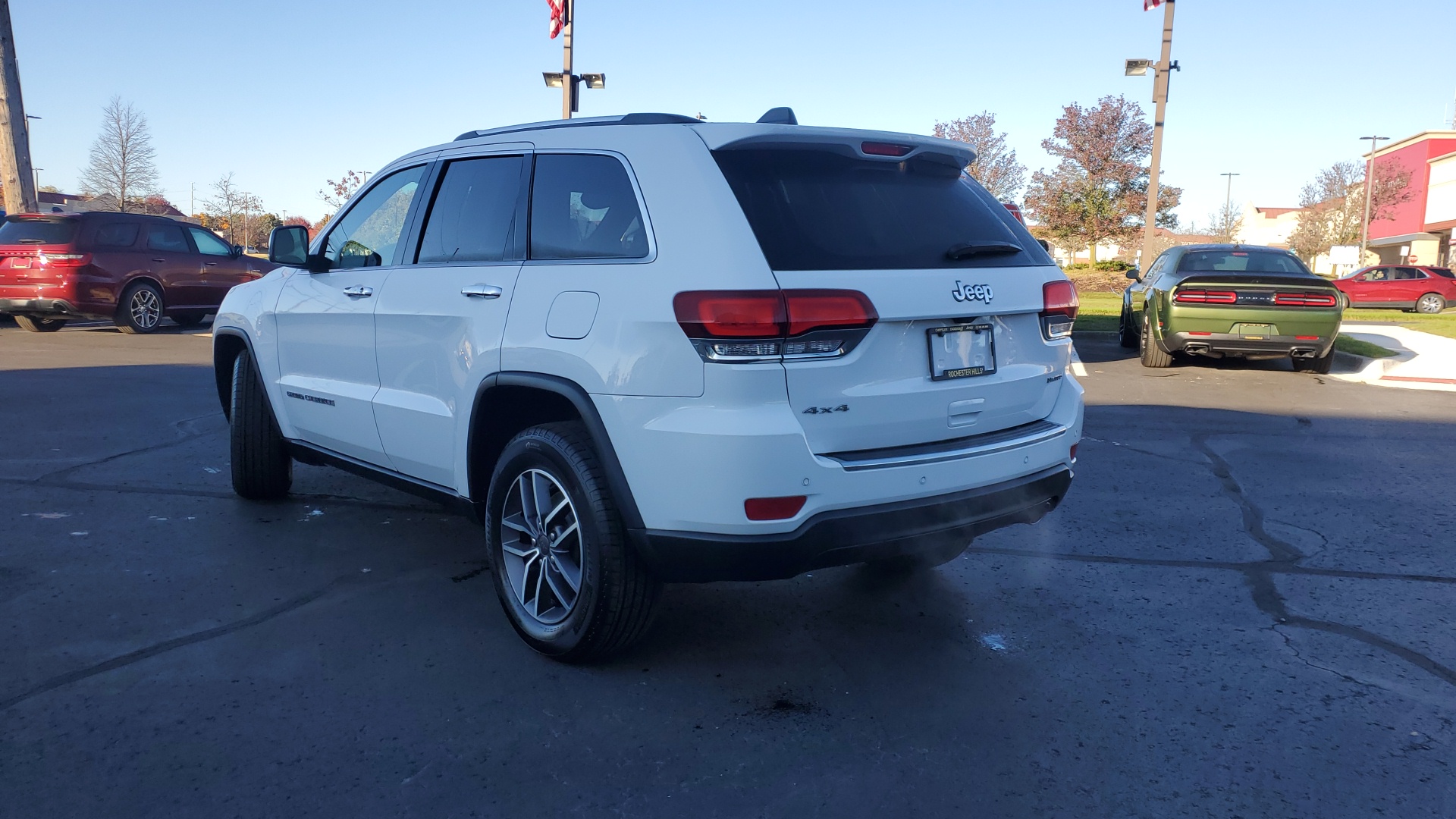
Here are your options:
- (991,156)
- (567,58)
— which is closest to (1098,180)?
(991,156)

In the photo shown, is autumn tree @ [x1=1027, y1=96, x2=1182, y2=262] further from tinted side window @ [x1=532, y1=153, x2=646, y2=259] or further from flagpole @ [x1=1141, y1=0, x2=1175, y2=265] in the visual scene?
tinted side window @ [x1=532, y1=153, x2=646, y2=259]

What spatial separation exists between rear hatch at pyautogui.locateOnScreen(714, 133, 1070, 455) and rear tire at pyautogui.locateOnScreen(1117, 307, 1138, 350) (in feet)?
38.4

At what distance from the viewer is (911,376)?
3385 mm

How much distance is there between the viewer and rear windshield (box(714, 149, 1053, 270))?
3.32m

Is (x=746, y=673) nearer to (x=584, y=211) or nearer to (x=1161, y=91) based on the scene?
(x=584, y=211)

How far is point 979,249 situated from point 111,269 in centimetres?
1504

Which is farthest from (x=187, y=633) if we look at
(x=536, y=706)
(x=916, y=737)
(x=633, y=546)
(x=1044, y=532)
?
(x=1044, y=532)

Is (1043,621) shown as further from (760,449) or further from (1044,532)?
(760,449)

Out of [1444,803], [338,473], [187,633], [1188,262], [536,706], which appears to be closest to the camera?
[1444,803]

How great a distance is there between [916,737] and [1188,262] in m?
10.8

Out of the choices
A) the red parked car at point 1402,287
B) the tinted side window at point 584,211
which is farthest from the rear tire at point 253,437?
the red parked car at point 1402,287

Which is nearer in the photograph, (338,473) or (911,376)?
(911,376)

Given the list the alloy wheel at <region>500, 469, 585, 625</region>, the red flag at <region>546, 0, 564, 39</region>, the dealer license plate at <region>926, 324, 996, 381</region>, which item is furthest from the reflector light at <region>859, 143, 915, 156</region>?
the red flag at <region>546, 0, 564, 39</region>

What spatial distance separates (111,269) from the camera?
15.3 meters
